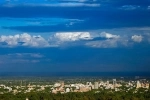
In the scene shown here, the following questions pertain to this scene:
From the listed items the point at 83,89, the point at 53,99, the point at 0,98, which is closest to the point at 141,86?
the point at 83,89

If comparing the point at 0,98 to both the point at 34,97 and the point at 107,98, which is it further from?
the point at 107,98

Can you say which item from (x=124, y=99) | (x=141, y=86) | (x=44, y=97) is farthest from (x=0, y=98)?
(x=141, y=86)

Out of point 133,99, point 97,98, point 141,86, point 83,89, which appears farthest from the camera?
point 141,86

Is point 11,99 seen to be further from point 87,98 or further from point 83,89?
point 83,89

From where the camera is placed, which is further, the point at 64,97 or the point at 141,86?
the point at 141,86

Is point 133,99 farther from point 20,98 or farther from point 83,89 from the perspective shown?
point 83,89

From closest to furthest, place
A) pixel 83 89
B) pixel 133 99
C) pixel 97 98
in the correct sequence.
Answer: pixel 133 99 → pixel 97 98 → pixel 83 89

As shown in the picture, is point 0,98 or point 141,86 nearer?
point 0,98
